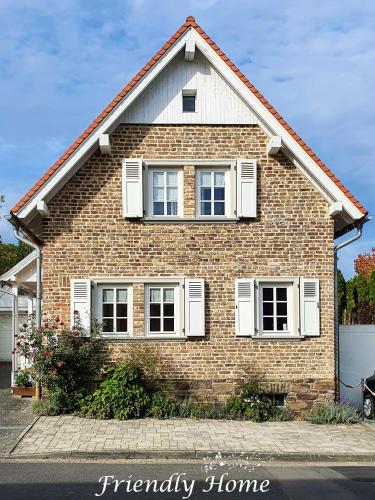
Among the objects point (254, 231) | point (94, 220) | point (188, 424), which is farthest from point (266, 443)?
point (94, 220)

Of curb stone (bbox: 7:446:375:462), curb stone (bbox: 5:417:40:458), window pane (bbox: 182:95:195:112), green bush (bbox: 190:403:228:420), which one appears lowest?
curb stone (bbox: 7:446:375:462)

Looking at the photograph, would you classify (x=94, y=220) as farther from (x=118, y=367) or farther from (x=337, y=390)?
(x=337, y=390)

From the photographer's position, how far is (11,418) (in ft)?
47.3

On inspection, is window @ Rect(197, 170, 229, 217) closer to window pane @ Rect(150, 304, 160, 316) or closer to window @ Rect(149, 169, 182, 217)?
window @ Rect(149, 169, 182, 217)

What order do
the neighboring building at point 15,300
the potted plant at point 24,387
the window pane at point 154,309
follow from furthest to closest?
the neighboring building at point 15,300 → the potted plant at point 24,387 → the window pane at point 154,309

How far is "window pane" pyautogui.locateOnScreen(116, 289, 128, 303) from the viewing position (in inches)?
618

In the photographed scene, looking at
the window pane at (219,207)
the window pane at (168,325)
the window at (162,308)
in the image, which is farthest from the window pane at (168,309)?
the window pane at (219,207)

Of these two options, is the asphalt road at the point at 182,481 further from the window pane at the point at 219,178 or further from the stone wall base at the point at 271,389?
the window pane at the point at 219,178

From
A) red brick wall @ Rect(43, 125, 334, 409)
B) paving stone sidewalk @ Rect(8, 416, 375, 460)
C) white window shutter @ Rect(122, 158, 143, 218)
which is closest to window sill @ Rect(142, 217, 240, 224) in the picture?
red brick wall @ Rect(43, 125, 334, 409)

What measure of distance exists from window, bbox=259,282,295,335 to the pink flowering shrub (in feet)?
12.3

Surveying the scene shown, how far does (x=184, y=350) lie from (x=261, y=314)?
1.94 metres

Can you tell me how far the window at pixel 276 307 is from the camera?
15.7 m

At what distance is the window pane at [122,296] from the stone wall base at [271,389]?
78.2 inches

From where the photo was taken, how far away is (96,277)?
15516 millimetres
